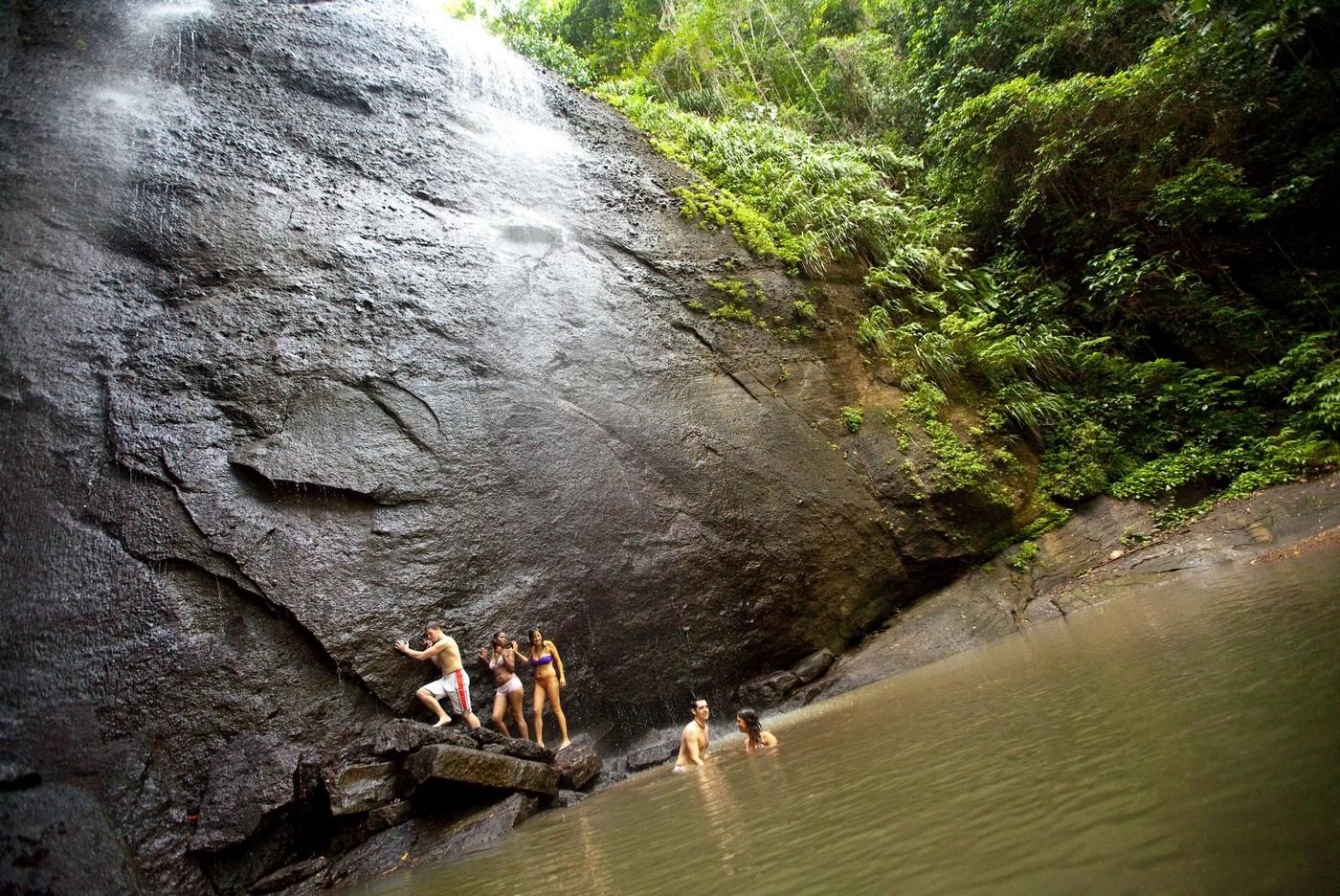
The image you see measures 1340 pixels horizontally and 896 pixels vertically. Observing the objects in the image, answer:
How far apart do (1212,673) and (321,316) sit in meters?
9.79

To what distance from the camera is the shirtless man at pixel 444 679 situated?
6980 millimetres

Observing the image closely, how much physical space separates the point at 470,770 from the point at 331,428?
4.51 meters

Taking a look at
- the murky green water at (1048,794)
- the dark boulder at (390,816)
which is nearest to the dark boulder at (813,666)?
the murky green water at (1048,794)

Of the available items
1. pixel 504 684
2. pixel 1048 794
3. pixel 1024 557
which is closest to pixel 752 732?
pixel 504 684

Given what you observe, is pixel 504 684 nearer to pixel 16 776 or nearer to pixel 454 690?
pixel 454 690

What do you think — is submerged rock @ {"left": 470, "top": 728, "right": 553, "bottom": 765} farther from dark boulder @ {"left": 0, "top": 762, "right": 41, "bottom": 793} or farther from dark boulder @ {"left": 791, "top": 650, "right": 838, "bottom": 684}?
dark boulder @ {"left": 791, "top": 650, "right": 838, "bottom": 684}

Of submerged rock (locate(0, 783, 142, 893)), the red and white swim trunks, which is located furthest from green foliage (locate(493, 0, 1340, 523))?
submerged rock (locate(0, 783, 142, 893))

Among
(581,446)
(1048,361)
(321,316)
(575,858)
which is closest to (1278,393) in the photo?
(1048,361)

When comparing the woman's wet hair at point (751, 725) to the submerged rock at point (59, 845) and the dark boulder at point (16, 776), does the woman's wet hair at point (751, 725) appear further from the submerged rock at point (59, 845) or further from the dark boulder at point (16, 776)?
the dark boulder at point (16, 776)

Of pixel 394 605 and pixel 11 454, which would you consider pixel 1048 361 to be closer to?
pixel 394 605

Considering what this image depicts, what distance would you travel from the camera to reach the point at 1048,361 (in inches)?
474

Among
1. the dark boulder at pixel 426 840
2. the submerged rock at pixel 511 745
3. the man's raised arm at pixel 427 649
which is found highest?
the man's raised arm at pixel 427 649

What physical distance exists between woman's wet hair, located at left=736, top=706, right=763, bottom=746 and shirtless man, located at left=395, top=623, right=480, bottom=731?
9.19 feet

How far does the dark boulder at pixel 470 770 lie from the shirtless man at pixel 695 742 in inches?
52.8
